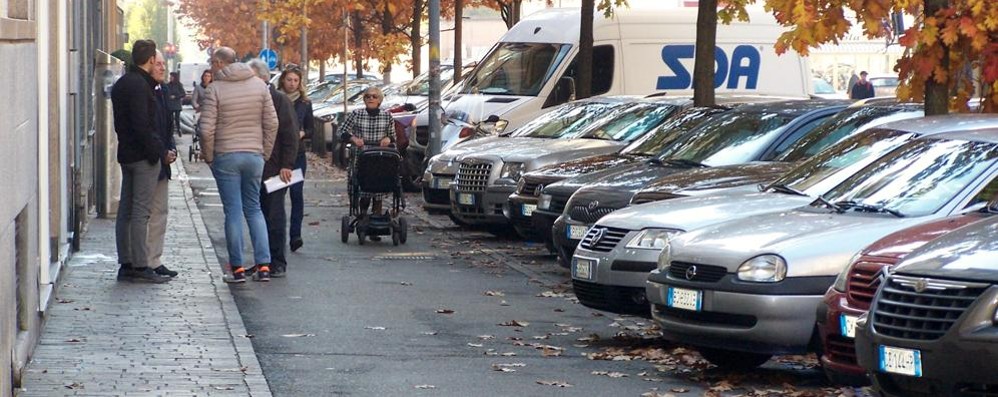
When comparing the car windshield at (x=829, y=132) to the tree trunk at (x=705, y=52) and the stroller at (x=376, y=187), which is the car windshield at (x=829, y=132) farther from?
the tree trunk at (x=705, y=52)

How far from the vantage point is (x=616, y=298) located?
11195 mm

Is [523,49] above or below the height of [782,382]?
above

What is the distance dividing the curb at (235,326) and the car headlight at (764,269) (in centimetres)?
248

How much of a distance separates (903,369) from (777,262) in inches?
85.3

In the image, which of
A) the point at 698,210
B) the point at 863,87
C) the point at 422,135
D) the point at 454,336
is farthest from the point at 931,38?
the point at 863,87

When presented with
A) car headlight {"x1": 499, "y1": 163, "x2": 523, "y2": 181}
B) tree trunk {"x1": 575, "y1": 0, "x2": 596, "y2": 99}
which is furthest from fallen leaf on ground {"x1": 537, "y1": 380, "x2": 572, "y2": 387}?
tree trunk {"x1": 575, "y1": 0, "x2": 596, "y2": 99}

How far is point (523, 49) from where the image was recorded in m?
26.0

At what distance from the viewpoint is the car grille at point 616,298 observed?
11.1m

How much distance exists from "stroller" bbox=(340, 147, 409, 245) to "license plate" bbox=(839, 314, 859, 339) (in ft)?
32.5

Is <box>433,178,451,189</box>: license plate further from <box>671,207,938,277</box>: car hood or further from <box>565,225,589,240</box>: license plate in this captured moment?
<box>671,207,938,277</box>: car hood

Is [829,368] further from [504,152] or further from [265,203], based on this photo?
[504,152]

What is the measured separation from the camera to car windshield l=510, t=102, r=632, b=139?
1981 cm

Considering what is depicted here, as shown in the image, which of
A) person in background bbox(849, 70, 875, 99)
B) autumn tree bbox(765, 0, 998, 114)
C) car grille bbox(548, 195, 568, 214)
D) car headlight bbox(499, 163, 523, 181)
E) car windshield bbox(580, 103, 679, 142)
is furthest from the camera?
person in background bbox(849, 70, 875, 99)

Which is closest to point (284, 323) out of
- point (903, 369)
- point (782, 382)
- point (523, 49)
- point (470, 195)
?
point (782, 382)
